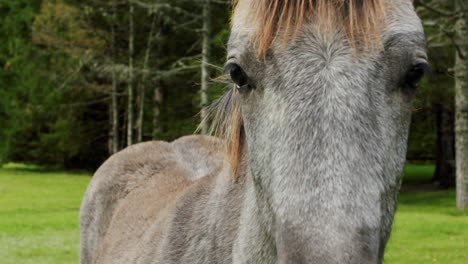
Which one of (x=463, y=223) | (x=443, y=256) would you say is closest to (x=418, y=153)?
(x=463, y=223)

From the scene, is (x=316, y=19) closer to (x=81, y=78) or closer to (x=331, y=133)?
(x=331, y=133)

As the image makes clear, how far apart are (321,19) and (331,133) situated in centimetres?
43

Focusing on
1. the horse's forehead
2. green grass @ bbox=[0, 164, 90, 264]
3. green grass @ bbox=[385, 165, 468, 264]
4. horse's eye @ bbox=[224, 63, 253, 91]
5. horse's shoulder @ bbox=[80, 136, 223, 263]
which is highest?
the horse's forehead

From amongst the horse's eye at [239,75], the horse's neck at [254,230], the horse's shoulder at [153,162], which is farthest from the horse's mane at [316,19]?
the horse's shoulder at [153,162]

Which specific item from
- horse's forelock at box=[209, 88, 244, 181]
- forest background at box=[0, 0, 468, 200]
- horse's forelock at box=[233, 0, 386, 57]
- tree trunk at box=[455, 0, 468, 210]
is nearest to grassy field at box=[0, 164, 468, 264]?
tree trunk at box=[455, 0, 468, 210]

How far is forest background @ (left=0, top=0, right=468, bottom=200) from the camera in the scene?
72.6 feet

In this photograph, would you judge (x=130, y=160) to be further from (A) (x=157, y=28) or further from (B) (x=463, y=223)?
(A) (x=157, y=28)

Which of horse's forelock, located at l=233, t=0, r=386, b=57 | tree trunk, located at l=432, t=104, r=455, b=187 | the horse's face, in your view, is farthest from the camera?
tree trunk, located at l=432, t=104, r=455, b=187

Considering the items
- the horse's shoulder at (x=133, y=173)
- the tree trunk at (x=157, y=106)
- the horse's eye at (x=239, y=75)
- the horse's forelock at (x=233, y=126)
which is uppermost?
the horse's eye at (x=239, y=75)

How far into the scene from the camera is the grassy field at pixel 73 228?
9.30 m

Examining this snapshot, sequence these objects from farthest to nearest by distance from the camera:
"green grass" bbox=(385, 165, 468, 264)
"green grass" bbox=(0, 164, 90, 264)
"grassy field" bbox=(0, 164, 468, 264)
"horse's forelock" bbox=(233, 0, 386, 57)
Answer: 1. "green grass" bbox=(0, 164, 90, 264)
2. "grassy field" bbox=(0, 164, 468, 264)
3. "green grass" bbox=(385, 165, 468, 264)
4. "horse's forelock" bbox=(233, 0, 386, 57)

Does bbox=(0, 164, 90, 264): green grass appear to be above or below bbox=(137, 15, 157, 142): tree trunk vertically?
below

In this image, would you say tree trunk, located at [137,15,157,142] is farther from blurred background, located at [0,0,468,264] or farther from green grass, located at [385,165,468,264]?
green grass, located at [385,165,468,264]

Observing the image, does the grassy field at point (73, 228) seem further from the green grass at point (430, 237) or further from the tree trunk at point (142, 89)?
the tree trunk at point (142, 89)
